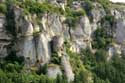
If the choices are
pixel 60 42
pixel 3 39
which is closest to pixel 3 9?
pixel 3 39

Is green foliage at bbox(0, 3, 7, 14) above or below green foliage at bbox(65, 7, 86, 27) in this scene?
above

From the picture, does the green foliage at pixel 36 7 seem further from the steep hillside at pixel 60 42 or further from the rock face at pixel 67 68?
the rock face at pixel 67 68

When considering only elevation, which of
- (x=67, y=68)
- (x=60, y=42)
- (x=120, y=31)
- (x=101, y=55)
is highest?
(x=120, y=31)

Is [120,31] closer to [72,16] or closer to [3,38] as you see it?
[72,16]

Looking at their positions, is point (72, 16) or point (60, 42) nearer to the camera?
point (60, 42)

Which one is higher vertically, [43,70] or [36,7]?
[36,7]

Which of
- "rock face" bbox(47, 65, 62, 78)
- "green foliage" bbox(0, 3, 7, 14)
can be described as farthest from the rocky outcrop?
"rock face" bbox(47, 65, 62, 78)

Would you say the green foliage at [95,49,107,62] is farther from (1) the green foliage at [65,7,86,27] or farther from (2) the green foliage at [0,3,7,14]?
(2) the green foliage at [0,3,7,14]

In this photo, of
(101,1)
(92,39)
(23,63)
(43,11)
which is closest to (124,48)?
(92,39)

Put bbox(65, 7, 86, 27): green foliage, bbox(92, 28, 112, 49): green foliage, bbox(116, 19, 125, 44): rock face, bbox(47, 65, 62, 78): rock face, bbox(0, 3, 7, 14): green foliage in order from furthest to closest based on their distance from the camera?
bbox(116, 19, 125, 44): rock face → bbox(92, 28, 112, 49): green foliage → bbox(65, 7, 86, 27): green foliage → bbox(0, 3, 7, 14): green foliage → bbox(47, 65, 62, 78): rock face

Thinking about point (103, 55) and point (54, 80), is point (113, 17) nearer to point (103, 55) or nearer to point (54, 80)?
point (103, 55)

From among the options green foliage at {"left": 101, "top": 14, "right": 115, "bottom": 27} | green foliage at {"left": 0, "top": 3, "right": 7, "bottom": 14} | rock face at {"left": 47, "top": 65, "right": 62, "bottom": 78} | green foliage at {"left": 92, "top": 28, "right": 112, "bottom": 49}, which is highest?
green foliage at {"left": 0, "top": 3, "right": 7, "bottom": 14}
